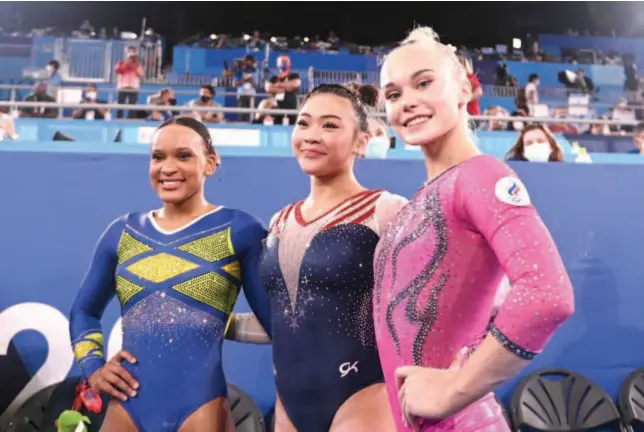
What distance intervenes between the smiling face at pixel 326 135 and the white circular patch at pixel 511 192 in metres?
0.77

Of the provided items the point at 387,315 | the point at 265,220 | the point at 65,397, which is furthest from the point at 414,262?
the point at 65,397

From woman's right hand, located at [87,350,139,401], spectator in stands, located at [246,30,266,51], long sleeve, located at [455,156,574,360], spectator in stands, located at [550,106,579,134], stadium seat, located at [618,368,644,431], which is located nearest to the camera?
long sleeve, located at [455,156,574,360]

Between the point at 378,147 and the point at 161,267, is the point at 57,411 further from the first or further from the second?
the point at 378,147

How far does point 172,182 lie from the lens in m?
1.93

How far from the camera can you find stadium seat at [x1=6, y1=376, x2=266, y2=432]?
2.91 metres

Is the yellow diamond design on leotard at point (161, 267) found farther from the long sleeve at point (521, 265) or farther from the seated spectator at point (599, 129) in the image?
the seated spectator at point (599, 129)

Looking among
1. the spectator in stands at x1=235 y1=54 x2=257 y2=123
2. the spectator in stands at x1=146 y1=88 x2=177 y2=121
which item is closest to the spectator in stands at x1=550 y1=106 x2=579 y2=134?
the spectator in stands at x1=235 y1=54 x2=257 y2=123

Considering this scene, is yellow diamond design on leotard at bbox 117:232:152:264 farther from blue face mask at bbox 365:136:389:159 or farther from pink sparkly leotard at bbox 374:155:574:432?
blue face mask at bbox 365:136:389:159

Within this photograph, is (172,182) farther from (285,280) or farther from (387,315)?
(387,315)

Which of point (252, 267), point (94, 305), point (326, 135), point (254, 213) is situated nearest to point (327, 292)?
point (252, 267)

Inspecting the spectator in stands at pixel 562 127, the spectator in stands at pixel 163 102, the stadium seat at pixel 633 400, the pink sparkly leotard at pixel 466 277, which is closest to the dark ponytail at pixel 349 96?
the pink sparkly leotard at pixel 466 277

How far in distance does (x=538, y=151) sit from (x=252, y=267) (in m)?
2.80

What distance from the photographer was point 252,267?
1.95 m

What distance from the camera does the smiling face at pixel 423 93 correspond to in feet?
4.39
